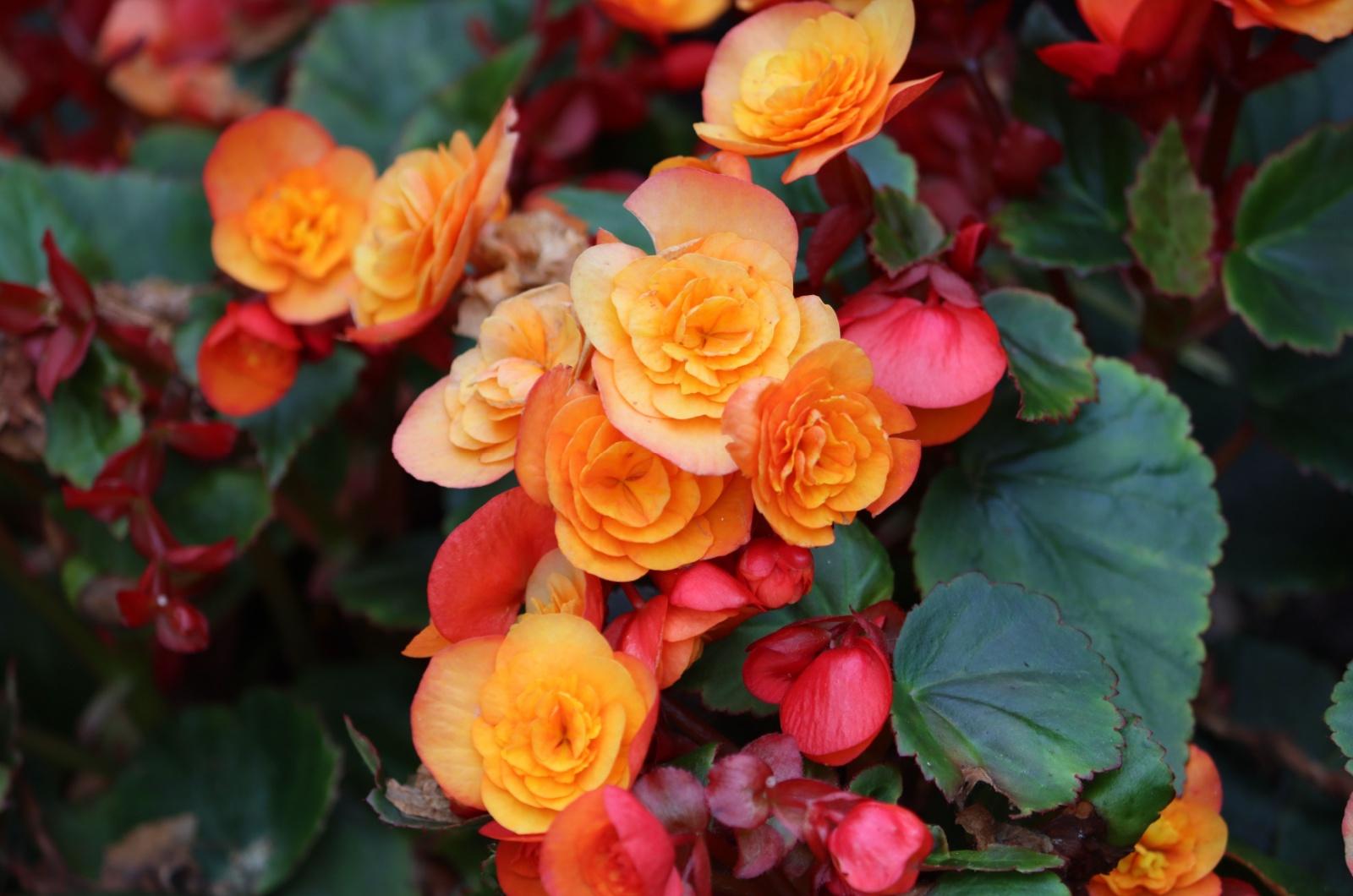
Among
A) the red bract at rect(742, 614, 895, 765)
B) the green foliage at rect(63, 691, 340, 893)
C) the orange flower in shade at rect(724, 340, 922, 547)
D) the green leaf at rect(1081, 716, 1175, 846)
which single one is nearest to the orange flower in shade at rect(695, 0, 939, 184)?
the orange flower in shade at rect(724, 340, 922, 547)

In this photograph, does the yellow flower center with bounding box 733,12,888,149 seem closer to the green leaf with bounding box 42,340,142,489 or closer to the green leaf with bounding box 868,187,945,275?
the green leaf with bounding box 868,187,945,275

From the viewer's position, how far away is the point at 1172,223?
2.40ft

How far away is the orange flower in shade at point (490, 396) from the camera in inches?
21.8

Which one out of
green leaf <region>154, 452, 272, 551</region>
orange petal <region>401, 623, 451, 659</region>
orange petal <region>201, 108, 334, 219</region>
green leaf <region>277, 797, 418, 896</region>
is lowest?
green leaf <region>277, 797, 418, 896</region>

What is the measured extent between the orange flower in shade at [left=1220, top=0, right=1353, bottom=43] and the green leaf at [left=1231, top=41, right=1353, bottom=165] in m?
0.34

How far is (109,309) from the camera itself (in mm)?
849

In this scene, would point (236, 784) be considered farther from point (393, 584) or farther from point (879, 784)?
point (879, 784)

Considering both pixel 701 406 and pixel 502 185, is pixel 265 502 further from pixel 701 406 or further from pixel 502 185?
pixel 701 406

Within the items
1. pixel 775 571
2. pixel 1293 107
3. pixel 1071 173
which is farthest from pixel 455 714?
pixel 1293 107

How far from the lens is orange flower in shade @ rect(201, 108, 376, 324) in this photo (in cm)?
72

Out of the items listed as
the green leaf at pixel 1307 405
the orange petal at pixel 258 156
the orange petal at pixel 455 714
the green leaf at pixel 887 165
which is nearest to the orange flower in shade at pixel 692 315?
the orange petal at pixel 455 714

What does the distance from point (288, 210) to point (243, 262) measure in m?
0.05

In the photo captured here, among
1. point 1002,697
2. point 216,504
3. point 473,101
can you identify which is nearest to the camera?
point 1002,697

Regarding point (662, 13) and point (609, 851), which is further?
point (662, 13)
